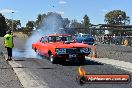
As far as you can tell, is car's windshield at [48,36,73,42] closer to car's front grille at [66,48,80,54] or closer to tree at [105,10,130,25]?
car's front grille at [66,48,80,54]

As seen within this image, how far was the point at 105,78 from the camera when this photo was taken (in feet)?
15.8

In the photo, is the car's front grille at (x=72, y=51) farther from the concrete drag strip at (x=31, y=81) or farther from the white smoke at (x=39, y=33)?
the white smoke at (x=39, y=33)

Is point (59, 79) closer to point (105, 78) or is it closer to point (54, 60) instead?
point (54, 60)

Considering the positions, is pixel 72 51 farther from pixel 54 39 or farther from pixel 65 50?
pixel 54 39

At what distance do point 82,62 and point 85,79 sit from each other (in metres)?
13.9

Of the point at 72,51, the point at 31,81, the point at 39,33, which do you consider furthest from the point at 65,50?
the point at 39,33

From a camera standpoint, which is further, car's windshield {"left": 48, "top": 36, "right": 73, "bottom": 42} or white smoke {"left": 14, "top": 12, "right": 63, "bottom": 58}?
white smoke {"left": 14, "top": 12, "right": 63, "bottom": 58}

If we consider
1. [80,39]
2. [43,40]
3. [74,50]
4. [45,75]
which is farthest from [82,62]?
[80,39]

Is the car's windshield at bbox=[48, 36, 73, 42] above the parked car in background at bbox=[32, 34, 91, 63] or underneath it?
above

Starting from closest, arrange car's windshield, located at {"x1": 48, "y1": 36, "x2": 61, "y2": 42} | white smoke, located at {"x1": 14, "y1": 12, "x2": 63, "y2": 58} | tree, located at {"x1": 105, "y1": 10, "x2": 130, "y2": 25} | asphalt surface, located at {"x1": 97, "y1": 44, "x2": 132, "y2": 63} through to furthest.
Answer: car's windshield, located at {"x1": 48, "y1": 36, "x2": 61, "y2": 42} → asphalt surface, located at {"x1": 97, "y1": 44, "x2": 132, "y2": 63} → white smoke, located at {"x1": 14, "y1": 12, "x2": 63, "y2": 58} → tree, located at {"x1": 105, "y1": 10, "x2": 130, "y2": 25}

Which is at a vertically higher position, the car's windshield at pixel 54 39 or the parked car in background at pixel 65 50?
the car's windshield at pixel 54 39

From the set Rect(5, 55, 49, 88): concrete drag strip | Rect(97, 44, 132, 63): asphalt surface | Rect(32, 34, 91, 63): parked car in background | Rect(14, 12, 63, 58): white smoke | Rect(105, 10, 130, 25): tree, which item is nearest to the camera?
Rect(5, 55, 49, 88): concrete drag strip

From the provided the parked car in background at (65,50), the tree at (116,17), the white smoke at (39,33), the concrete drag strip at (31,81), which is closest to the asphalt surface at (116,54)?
the parked car in background at (65,50)

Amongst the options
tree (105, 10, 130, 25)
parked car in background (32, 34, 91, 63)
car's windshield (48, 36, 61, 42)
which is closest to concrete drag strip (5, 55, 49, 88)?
parked car in background (32, 34, 91, 63)
